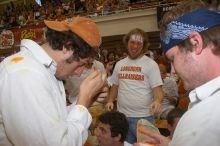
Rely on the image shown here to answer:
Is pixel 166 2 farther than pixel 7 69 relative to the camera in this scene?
Yes

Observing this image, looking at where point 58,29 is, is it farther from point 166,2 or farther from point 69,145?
point 166,2

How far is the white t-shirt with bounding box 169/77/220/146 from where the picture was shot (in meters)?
1.06

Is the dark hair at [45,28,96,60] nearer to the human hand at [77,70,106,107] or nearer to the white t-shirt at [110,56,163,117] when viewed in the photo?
the human hand at [77,70,106,107]

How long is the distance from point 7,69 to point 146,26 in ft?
34.1

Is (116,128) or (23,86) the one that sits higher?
(23,86)

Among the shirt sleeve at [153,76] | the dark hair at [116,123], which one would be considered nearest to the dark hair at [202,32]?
the dark hair at [116,123]

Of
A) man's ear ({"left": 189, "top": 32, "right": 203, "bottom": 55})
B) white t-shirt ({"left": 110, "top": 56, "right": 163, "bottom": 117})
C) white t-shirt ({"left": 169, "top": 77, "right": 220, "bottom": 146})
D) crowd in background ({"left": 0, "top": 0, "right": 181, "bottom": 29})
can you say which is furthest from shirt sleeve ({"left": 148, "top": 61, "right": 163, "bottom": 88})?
crowd in background ({"left": 0, "top": 0, "right": 181, "bottom": 29})

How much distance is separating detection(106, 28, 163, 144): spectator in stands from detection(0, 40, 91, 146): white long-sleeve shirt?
2487 mm

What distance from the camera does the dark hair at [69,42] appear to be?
6.05ft

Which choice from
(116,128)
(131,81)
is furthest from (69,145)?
(131,81)

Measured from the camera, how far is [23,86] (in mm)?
1579

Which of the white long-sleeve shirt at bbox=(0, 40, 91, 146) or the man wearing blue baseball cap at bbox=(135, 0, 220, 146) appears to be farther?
the white long-sleeve shirt at bbox=(0, 40, 91, 146)

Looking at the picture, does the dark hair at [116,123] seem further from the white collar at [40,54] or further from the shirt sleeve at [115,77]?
the white collar at [40,54]

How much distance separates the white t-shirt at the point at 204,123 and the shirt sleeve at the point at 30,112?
0.61m
